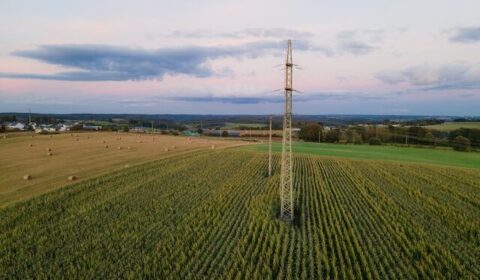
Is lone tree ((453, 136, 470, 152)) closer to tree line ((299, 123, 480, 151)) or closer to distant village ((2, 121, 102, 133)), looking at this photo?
tree line ((299, 123, 480, 151))

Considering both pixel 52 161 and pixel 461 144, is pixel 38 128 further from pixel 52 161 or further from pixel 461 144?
pixel 461 144

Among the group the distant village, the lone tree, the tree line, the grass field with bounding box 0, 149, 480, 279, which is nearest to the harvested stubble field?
the grass field with bounding box 0, 149, 480, 279

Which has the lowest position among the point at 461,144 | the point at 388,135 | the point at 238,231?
the point at 238,231

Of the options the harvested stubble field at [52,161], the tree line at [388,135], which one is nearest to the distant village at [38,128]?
the harvested stubble field at [52,161]

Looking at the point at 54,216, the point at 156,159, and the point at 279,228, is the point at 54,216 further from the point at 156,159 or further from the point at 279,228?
the point at 156,159

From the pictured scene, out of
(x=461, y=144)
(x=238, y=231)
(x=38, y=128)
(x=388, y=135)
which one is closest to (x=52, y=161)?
(x=238, y=231)

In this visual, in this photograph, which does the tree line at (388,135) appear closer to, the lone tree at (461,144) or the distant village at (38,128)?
the lone tree at (461,144)

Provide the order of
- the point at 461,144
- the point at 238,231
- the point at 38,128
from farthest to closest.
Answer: the point at 38,128
the point at 461,144
the point at 238,231
